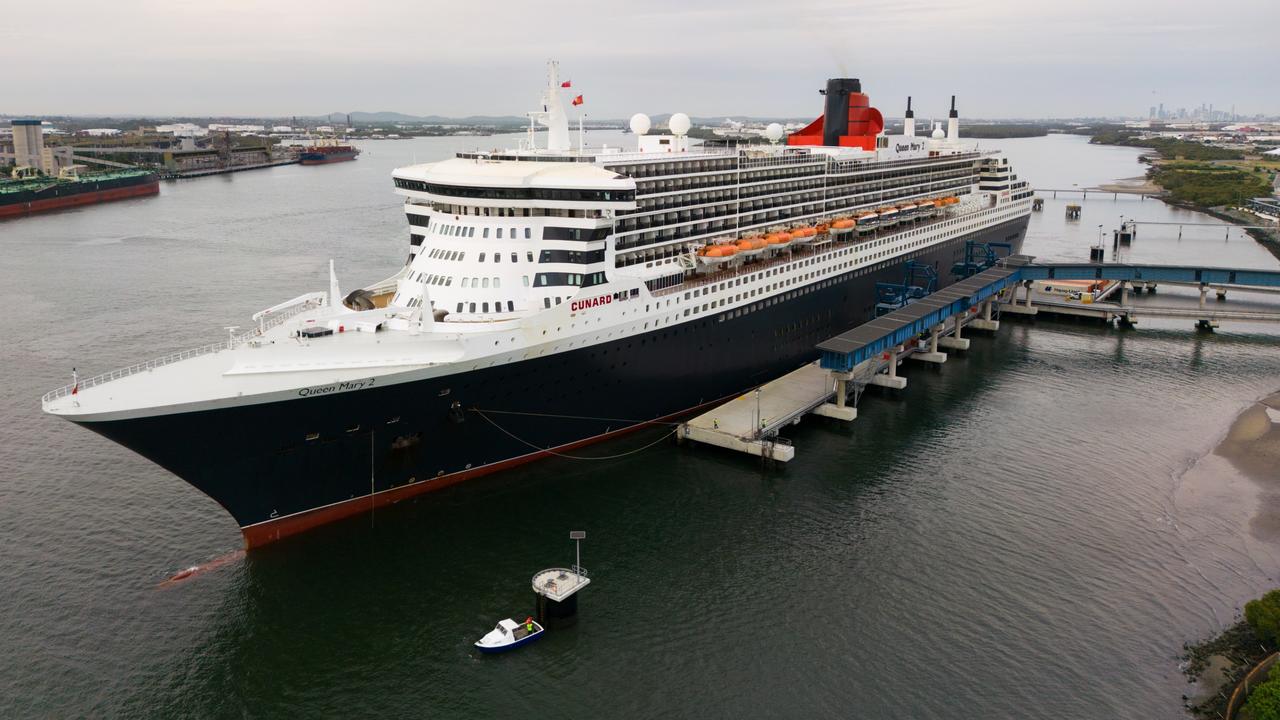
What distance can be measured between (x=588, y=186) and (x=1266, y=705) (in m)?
21.2

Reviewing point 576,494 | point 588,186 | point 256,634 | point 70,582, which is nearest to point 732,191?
point 588,186

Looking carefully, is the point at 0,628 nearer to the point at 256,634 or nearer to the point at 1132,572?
the point at 256,634

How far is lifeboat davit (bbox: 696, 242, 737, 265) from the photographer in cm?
3262

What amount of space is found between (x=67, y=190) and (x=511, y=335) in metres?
108

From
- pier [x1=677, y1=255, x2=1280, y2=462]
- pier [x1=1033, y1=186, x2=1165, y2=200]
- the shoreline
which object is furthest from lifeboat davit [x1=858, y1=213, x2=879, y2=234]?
pier [x1=1033, y1=186, x2=1165, y2=200]

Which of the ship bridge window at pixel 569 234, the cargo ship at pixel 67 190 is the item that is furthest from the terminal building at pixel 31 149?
the ship bridge window at pixel 569 234

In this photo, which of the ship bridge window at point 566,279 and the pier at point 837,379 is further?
the pier at point 837,379

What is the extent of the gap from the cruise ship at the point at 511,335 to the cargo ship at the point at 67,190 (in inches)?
3398

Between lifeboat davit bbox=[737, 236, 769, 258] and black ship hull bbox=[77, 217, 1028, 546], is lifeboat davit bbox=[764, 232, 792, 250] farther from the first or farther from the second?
black ship hull bbox=[77, 217, 1028, 546]

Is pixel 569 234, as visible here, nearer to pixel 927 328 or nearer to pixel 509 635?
pixel 509 635

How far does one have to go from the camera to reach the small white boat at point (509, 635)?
65.1ft

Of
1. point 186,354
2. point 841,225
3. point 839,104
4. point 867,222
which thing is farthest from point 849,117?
point 186,354

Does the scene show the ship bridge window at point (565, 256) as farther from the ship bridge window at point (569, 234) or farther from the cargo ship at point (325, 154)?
the cargo ship at point (325, 154)

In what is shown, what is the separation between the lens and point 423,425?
24.9 meters
